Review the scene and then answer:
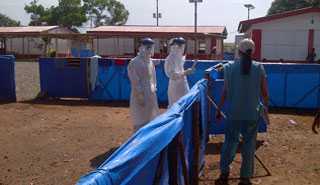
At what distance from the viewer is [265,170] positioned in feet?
21.4

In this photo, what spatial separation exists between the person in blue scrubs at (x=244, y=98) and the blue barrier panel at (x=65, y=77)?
784 centimetres

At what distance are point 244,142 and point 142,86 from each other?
6.85 ft

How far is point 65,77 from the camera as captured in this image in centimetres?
1321

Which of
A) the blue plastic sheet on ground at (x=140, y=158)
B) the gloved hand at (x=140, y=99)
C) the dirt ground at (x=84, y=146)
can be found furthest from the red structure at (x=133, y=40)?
the blue plastic sheet on ground at (x=140, y=158)

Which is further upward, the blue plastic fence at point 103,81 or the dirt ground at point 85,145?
the blue plastic fence at point 103,81

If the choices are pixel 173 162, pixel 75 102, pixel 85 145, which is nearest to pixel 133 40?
pixel 75 102

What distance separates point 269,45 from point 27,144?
18.8 metres

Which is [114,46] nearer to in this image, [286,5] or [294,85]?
[294,85]

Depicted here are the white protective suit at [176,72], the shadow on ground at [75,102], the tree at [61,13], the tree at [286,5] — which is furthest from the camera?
the tree at [61,13]

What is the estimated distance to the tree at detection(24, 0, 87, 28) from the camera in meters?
69.7

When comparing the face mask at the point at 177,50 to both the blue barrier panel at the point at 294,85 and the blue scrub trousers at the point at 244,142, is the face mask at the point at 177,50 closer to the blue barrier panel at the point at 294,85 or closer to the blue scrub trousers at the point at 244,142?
the blue scrub trousers at the point at 244,142

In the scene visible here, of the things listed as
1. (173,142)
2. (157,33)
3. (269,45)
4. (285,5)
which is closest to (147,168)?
(173,142)

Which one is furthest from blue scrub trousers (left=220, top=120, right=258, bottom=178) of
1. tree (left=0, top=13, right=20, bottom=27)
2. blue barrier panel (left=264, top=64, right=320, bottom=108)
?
tree (left=0, top=13, right=20, bottom=27)

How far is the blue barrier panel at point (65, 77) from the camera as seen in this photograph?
13.1 meters
